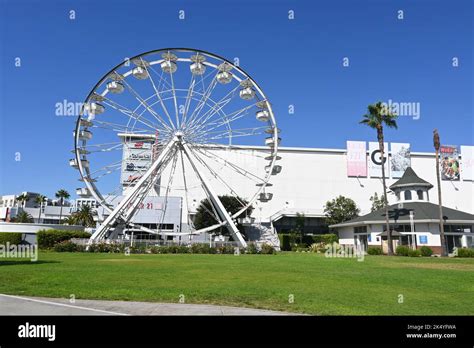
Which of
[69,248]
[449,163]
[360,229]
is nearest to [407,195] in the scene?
[360,229]

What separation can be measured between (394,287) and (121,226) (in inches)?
1385

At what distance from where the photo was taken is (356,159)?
95812mm

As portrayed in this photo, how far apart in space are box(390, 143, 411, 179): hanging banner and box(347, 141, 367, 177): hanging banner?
687cm

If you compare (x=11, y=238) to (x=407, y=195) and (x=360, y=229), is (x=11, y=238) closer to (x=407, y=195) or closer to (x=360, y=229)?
(x=360, y=229)

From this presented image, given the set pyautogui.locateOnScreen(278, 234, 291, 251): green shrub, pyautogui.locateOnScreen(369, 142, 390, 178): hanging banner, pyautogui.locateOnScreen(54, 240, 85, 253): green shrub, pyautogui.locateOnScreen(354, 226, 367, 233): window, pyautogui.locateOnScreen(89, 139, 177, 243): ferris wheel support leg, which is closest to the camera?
pyautogui.locateOnScreen(54, 240, 85, 253): green shrub

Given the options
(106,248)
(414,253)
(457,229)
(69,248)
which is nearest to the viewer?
(106,248)

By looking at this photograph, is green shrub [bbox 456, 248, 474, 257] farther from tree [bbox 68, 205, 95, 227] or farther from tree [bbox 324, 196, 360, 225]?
tree [bbox 68, 205, 95, 227]

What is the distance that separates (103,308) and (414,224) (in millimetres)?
46440

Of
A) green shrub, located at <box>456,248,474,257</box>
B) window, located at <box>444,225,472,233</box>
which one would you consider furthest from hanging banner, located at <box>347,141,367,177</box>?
green shrub, located at <box>456,248,474,257</box>

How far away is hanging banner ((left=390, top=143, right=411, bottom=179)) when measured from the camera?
95625 millimetres

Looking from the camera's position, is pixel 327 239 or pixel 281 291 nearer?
pixel 281 291

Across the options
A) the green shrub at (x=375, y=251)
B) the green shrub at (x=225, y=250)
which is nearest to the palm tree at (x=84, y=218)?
the green shrub at (x=225, y=250)

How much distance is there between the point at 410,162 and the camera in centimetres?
9800

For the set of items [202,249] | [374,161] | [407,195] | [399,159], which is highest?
[399,159]
